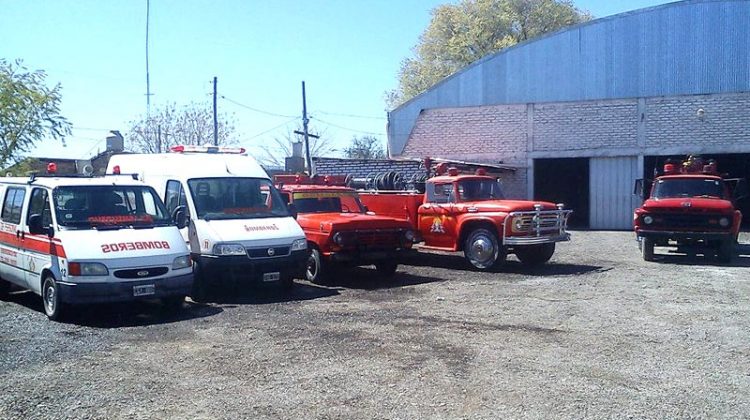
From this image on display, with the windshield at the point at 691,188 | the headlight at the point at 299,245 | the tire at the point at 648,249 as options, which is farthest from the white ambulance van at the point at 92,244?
the windshield at the point at 691,188

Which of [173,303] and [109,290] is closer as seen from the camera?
[109,290]

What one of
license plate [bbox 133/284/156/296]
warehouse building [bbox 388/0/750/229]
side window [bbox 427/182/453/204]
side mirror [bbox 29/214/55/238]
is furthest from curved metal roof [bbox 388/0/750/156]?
side mirror [bbox 29/214/55/238]

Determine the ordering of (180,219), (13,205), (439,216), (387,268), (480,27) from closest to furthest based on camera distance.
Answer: (13,205), (180,219), (387,268), (439,216), (480,27)

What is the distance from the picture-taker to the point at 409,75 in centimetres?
4922

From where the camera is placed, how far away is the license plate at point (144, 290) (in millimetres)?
9773

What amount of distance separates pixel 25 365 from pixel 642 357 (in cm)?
650

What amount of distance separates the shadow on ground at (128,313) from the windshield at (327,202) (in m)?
3.58

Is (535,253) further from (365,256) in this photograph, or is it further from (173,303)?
(173,303)

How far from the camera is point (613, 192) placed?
24.8 metres

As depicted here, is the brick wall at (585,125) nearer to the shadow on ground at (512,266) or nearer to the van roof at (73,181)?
the shadow on ground at (512,266)

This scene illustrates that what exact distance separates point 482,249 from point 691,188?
570 cm

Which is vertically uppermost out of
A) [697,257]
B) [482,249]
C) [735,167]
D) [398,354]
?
[735,167]

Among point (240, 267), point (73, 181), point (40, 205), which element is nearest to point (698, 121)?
point (240, 267)

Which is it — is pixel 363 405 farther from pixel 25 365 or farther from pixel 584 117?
pixel 584 117
